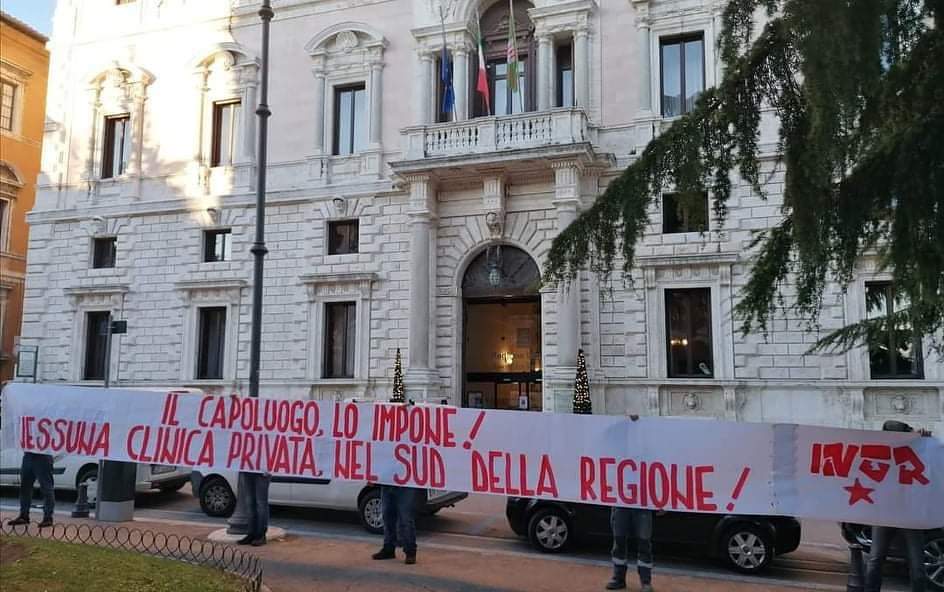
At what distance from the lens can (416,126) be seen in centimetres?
2123

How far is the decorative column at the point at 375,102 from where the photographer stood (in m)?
23.2

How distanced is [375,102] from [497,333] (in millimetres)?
8178

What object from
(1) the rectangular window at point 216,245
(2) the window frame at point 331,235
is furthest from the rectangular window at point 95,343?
(2) the window frame at point 331,235

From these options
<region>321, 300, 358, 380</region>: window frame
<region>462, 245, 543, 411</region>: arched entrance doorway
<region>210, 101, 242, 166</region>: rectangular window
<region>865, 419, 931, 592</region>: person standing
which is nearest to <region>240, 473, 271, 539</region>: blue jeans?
<region>865, 419, 931, 592</region>: person standing

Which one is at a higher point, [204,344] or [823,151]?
[823,151]

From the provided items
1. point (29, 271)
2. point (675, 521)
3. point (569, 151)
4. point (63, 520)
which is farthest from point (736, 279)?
point (29, 271)

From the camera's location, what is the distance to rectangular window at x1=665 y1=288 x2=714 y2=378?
1945cm

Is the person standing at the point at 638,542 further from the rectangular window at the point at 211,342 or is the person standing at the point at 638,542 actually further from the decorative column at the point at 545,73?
the rectangular window at the point at 211,342

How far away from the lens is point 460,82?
2262cm

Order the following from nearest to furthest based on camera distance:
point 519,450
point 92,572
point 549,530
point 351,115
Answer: point 92,572
point 519,450
point 549,530
point 351,115

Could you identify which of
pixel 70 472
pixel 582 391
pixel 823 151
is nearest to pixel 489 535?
pixel 823 151

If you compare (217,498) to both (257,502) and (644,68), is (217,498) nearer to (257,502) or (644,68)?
(257,502)

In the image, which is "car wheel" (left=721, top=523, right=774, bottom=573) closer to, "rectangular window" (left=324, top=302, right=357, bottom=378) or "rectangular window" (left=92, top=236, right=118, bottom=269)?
"rectangular window" (left=324, top=302, right=357, bottom=378)

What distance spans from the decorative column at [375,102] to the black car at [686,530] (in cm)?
1527
